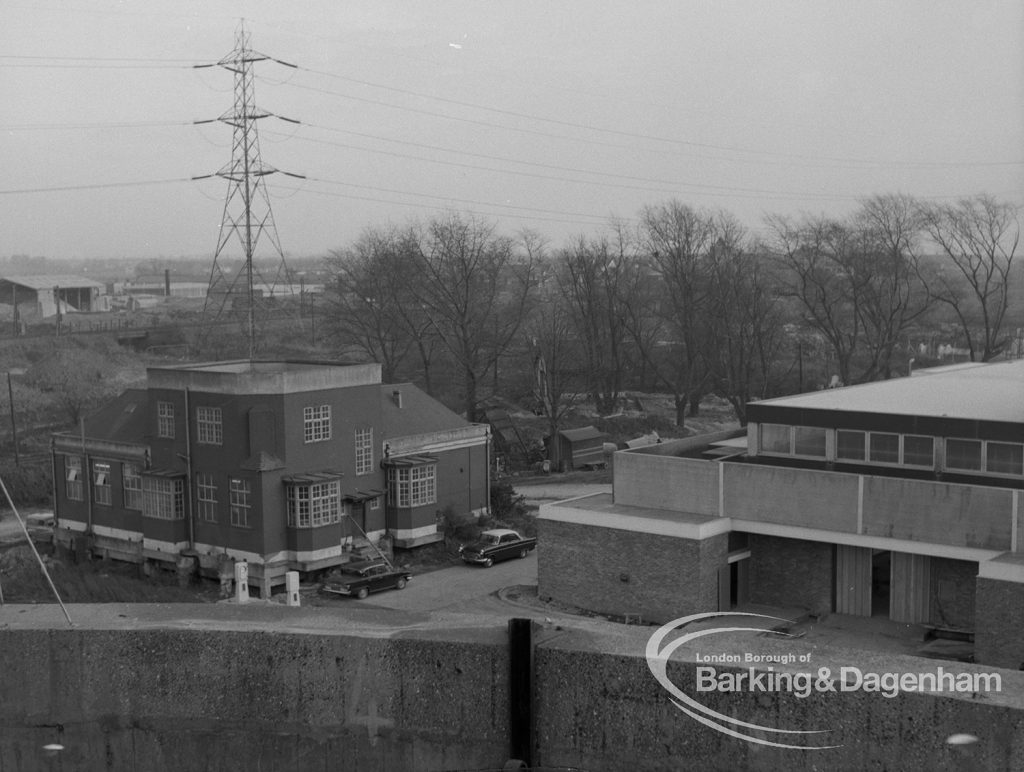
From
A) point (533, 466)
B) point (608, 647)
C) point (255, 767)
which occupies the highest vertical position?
point (608, 647)

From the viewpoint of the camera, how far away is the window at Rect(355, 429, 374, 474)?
14.2m

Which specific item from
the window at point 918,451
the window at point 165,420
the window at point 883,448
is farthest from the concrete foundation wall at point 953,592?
the window at point 165,420

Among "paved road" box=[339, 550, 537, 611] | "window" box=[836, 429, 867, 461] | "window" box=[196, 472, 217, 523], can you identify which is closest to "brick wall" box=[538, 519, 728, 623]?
"paved road" box=[339, 550, 537, 611]

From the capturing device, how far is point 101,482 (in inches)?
574

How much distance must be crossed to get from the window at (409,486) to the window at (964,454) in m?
6.71

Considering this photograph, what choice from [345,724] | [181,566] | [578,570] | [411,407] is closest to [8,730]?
[345,724]

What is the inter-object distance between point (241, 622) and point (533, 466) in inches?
771

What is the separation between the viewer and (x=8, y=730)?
3318 mm

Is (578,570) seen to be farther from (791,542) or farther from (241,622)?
(241,622)

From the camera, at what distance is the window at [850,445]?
11106 mm

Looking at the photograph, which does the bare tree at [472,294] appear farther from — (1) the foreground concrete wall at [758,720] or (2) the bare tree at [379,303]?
(1) the foreground concrete wall at [758,720]

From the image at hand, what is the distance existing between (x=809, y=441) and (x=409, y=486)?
5.35 metres

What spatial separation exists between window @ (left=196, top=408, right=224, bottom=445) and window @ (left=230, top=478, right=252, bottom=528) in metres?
0.56

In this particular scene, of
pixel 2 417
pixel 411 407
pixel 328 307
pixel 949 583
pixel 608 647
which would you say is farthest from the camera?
pixel 328 307
